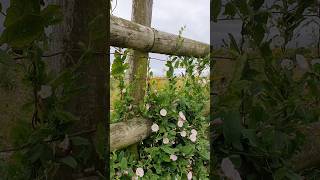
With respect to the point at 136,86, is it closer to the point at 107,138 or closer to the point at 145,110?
the point at 145,110

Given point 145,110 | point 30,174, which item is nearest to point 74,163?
point 30,174

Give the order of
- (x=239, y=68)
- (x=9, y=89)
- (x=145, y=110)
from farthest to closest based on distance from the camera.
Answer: (x=145, y=110) → (x=9, y=89) → (x=239, y=68)

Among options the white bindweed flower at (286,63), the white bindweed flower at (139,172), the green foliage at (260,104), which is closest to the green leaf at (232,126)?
the green foliage at (260,104)

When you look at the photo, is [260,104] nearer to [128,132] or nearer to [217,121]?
[217,121]

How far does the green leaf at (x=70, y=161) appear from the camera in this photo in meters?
0.76

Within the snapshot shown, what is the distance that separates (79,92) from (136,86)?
216 cm

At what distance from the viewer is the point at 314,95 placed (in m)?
0.85

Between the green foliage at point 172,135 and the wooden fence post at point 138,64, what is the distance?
65 mm

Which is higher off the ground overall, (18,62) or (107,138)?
(18,62)

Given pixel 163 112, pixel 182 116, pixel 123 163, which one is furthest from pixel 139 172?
pixel 182 116

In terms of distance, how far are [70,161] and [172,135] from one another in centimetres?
230

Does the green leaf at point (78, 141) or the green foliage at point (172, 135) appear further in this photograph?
the green foliage at point (172, 135)

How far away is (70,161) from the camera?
0.77m

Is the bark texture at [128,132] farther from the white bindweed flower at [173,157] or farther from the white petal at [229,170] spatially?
the white petal at [229,170]
